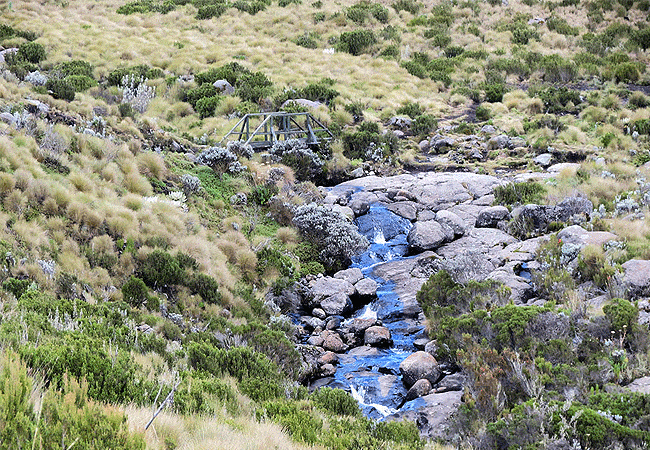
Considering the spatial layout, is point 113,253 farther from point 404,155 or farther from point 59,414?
point 404,155

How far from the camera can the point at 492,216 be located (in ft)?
43.9

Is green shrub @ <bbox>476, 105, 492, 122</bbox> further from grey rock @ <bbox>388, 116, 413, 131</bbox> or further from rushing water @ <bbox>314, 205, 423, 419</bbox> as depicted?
rushing water @ <bbox>314, 205, 423, 419</bbox>

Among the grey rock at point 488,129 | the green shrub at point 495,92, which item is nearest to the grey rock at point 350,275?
the grey rock at point 488,129

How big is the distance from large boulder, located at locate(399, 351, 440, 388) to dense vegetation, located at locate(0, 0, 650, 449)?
1.27 feet

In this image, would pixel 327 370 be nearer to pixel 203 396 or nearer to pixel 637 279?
pixel 203 396

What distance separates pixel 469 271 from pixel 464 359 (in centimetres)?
293

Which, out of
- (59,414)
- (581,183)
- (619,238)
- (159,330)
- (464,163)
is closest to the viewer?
(59,414)

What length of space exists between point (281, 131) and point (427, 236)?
7.36m

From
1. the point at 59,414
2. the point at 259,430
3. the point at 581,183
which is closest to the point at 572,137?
the point at 581,183

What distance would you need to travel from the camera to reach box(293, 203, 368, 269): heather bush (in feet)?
41.6

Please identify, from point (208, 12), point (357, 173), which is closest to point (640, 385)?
point (357, 173)

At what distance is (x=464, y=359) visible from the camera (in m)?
7.53

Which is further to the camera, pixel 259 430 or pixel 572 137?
pixel 572 137

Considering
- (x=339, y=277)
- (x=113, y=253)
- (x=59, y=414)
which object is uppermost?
(x=59, y=414)
